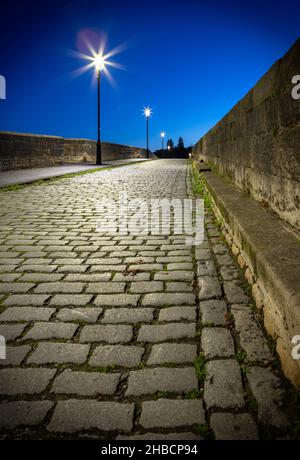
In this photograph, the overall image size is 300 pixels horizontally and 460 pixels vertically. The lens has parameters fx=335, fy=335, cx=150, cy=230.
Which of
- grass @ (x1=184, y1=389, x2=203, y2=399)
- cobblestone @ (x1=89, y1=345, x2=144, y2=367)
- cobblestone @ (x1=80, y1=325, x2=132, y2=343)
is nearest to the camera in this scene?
grass @ (x1=184, y1=389, x2=203, y2=399)

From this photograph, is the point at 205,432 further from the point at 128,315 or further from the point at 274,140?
the point at 274,140

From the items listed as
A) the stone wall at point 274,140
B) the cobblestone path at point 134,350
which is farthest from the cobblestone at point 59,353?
the stone wall at point 274,140

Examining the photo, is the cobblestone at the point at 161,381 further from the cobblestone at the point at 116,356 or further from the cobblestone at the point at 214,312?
the cobblestone at the point at 214,312

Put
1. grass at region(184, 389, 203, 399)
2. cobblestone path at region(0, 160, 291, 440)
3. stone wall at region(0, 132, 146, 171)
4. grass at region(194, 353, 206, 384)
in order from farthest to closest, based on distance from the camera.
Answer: stone wall at region(0, 132, 146, 171) → grass at region(194, 353, 206, 384) → grass at region(184, 389, 203, 399) → cobblestone path at region(0, 160, 291, 440)

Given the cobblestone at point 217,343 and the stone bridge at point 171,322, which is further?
the cobblestone at point 217,343

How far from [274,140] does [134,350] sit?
2522mm

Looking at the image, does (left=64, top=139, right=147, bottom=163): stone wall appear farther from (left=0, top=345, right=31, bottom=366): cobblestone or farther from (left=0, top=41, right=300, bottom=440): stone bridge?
(left=0, top=345, right=31, bottom=366): cobblestone

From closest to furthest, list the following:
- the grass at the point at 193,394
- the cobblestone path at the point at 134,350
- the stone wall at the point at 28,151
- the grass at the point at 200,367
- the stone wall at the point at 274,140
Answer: the cobblestone path at the point at 134,350, the grass at the point at 193,394, the grass at the point at 200,367, the stone wall at the point at 274,140, the stone wall at the point at 28,151

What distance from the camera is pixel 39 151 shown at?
17.1 metres

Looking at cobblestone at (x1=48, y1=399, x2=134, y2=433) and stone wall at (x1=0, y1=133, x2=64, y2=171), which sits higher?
stone wall at (x1=0, y1=133, x2=64, y2=171)

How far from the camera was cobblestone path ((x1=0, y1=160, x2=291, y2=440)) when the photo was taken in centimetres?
152

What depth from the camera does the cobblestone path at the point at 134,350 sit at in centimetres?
152

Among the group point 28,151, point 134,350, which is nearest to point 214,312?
point 134,350

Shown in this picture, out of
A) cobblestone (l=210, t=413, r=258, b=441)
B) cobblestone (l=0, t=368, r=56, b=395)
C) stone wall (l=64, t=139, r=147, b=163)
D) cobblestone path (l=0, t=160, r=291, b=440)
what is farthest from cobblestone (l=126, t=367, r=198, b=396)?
stone wall (l=64, t=139, r=147, b=163)
